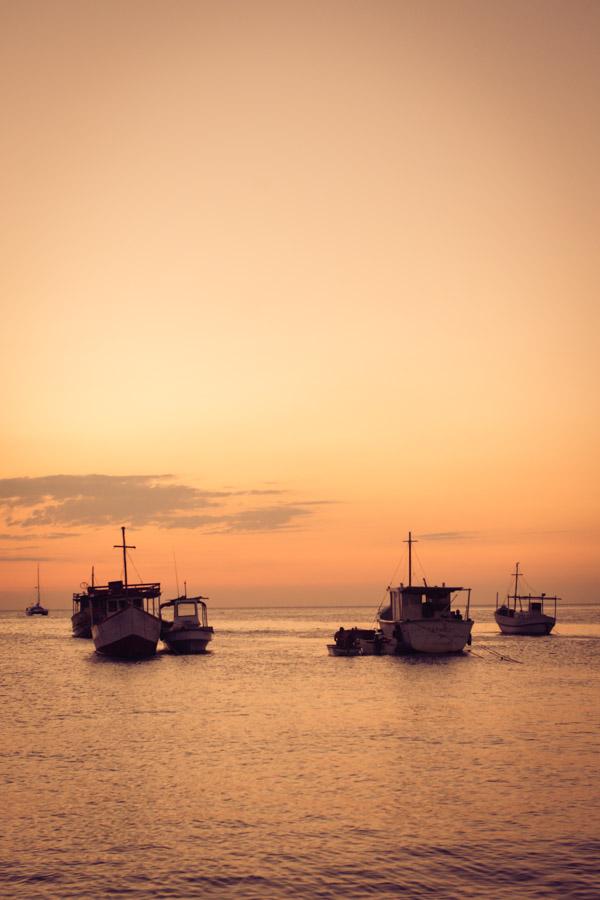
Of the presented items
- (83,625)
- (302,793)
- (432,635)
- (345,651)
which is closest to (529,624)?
(345,651)

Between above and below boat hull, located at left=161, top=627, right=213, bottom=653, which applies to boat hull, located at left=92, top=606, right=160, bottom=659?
above

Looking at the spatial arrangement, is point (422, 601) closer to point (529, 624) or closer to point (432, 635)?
point (432, 635)

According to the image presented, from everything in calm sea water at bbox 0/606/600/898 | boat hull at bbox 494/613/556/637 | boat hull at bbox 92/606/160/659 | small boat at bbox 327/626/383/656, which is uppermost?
calm sea water at bbox 0/606/600/898

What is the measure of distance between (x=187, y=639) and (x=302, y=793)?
6700 cm

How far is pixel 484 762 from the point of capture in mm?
30500

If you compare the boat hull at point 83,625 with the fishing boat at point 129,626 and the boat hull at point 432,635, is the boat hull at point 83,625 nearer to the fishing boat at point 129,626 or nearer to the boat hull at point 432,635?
the fishing boat at point 129,626

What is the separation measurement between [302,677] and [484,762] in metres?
36.9

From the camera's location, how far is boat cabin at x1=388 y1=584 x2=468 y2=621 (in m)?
75.8

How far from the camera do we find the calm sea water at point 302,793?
18.5m

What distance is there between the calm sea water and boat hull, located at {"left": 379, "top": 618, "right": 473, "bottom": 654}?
20.9 m

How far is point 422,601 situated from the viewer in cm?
7656

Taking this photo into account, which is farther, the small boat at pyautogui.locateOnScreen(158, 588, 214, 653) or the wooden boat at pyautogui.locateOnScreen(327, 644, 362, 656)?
the small boat at pyautogui.locateOnScreen(158, 588, 214, 653)

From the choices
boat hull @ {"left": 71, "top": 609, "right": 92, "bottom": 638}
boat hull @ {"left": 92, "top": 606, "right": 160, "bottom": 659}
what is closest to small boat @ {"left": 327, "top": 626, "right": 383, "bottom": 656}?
boat hull @ {"left": 92, "top": 606, "right": 160, "bottom": 659}

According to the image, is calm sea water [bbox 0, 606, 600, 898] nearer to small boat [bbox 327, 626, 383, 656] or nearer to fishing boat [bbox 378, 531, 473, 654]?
fishing boat [bbox 378, 531, 473, 654]
